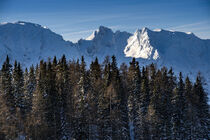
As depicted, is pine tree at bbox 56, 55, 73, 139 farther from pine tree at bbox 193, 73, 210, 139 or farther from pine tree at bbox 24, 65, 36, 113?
pine tree at bbox 193, 73, 210, 139

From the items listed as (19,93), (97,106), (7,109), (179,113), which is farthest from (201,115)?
(7,109)

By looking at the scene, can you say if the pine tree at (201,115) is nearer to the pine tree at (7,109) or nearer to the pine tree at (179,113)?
the pine tree at (179,113)

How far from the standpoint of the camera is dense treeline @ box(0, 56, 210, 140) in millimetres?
52562

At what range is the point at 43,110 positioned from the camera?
53.0m

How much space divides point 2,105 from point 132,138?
31861 millimetres

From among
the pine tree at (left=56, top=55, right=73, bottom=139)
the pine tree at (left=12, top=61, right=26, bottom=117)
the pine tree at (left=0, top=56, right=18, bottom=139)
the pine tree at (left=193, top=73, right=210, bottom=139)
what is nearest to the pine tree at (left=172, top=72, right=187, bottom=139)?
the pine tree at (left=193, top=73, right=210, bottom=139)

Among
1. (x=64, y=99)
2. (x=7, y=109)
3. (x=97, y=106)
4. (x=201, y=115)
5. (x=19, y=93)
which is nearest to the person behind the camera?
(x=7, y=109)

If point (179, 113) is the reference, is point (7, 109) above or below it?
above

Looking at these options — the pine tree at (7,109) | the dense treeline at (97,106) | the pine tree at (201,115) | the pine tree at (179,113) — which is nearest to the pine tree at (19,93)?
the dense treeline at (97,106)

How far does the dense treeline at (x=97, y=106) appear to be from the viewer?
52562 mm

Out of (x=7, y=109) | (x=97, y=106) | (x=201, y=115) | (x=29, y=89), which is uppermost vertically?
(x=29, y=89)

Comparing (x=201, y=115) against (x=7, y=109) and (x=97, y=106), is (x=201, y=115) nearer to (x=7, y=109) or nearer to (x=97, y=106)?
(x=97, y=106)

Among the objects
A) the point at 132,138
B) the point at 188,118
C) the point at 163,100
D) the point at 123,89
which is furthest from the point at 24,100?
the point at 188,118

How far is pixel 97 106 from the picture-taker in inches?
2226
